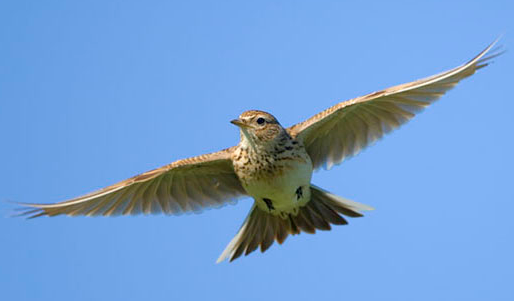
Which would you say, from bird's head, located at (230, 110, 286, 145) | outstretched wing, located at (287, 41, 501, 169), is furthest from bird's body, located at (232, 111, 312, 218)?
outstretched wing, located at (287, 41, 501, 169)

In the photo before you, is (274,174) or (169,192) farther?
(169,192)

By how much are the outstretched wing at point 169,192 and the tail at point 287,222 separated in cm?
53

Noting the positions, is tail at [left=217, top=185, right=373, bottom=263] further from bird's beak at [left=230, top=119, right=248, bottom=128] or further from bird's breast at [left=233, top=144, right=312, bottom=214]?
bird's beak at [left=230, top=119, right=248, bottom=128]

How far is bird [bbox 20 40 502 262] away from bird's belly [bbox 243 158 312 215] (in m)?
0.01

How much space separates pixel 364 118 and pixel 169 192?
244 cm

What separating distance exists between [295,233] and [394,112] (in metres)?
1.78

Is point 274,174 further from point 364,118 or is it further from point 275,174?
point 364,118

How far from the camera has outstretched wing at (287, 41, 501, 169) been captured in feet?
31.8

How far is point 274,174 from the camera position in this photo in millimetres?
9391

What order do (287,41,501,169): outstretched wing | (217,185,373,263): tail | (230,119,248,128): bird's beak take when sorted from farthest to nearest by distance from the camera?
(217,185,373,263): tail → (287,41,501,169): outstretched wing → (230,119,248,128): bird's beak

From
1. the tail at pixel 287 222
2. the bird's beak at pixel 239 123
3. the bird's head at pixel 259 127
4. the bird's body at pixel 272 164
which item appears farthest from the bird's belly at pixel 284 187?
the bird's beak at pixel 239 123

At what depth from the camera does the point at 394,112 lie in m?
10.2

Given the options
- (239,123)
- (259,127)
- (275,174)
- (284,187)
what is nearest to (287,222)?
(284,187)

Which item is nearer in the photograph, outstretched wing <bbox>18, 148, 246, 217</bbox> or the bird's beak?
the bird's beak
